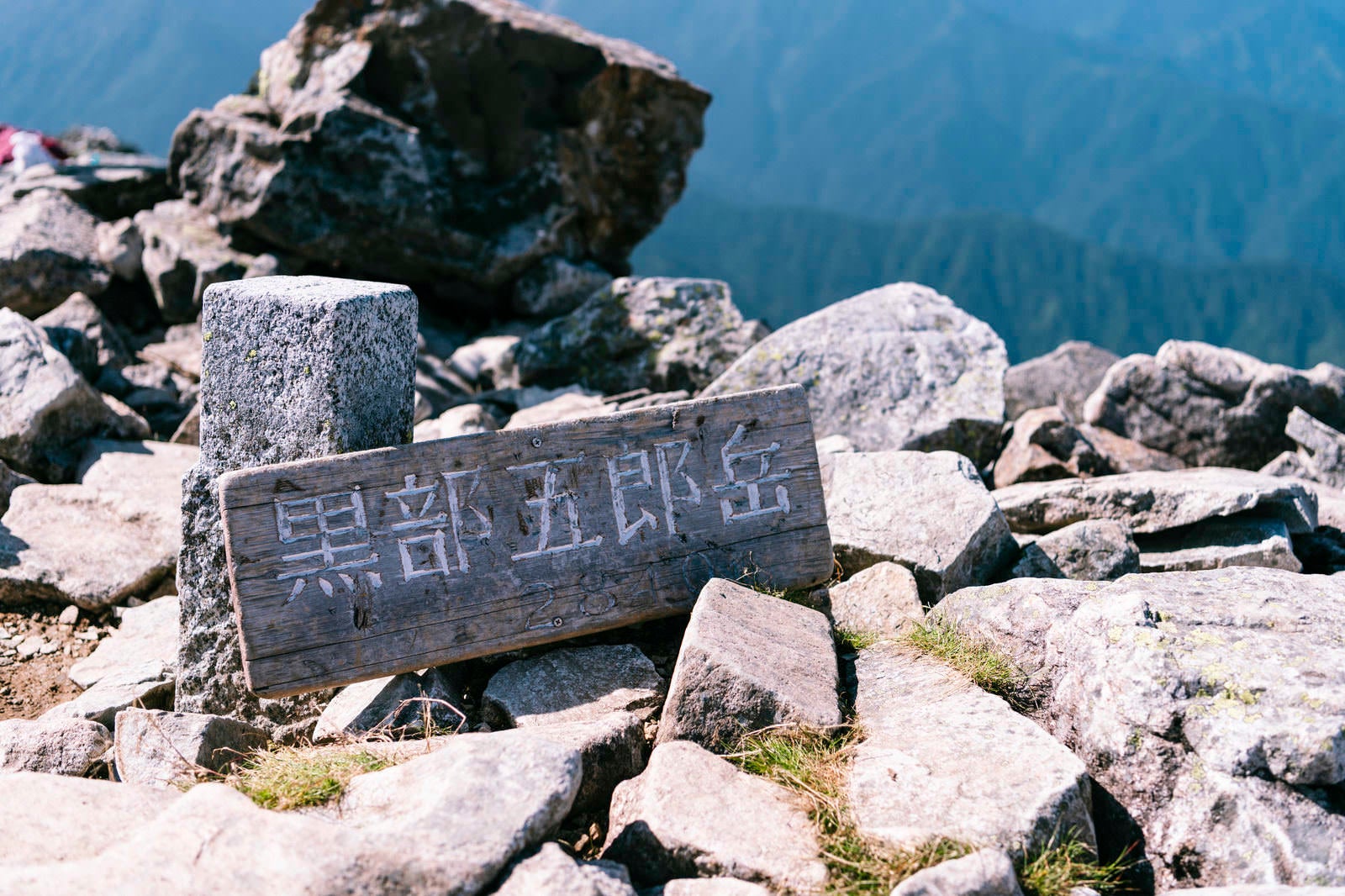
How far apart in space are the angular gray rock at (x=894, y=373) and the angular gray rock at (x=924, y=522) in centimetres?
133

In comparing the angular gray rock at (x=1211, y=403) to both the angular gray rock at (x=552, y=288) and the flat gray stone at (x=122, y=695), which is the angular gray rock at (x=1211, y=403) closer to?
the angular gray rock at (x=552, y=288)

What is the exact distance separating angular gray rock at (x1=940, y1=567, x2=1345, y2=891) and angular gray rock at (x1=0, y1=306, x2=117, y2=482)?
20.2 feet

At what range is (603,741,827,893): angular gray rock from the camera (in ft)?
9.42

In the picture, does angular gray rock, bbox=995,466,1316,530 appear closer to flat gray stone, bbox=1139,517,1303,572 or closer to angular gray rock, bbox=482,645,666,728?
flat gray stone, bbox=1139,517,1303,572

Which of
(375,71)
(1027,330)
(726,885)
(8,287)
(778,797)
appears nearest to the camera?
(726,885)

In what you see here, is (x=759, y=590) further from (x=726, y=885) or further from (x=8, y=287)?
(x=8, y=287)

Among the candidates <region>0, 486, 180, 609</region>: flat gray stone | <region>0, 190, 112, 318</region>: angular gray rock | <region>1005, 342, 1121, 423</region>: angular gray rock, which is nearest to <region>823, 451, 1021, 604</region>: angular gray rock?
A: <region>0, 486, 180, 609</region>: flat gray stone

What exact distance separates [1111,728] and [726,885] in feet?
4.72

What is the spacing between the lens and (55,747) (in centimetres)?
374

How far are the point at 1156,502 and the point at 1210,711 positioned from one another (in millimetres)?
2532

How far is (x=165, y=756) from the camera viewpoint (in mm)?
3531

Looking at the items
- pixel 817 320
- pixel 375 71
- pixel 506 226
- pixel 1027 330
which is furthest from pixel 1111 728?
pixel 1027 330

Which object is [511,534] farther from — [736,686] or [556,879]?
[556,879]

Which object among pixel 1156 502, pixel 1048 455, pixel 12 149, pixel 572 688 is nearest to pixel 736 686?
pixel 572 688
